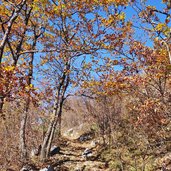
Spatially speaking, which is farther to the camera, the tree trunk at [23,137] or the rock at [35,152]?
the rock at [35,152]

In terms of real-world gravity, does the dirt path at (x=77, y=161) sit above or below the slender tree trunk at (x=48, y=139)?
below

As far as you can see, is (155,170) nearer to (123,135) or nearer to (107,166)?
(107,166)

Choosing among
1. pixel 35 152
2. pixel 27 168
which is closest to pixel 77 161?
pixel 35 152

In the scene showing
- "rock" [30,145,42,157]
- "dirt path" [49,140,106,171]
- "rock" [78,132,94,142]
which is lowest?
"dirt path" [49,140,106,171]

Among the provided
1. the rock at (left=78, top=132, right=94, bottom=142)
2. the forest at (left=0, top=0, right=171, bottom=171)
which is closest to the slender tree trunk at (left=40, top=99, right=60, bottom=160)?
the forest at (left=0, top=0, right=171, bottom=171)

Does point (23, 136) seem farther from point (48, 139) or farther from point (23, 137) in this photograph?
point (48, 139)

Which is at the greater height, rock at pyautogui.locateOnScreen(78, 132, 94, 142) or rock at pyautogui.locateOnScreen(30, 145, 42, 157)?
rock at pyautogui.locateOnScreen(78, 132, 94, 142)

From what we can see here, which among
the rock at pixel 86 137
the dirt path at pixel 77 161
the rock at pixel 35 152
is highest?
the rock at pixel 86 137

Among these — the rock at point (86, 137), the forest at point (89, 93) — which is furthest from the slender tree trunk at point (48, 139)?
the rock at point (86, 137)

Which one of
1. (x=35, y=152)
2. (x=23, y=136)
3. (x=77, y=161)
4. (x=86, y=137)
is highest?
(x=23, y=136)

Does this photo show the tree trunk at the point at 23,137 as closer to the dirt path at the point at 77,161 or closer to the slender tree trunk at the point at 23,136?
the slender tree trunk at the point at 23,136

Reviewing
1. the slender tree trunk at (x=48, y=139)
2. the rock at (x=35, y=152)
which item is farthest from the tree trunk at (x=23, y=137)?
the rock at (x=35, y=152)

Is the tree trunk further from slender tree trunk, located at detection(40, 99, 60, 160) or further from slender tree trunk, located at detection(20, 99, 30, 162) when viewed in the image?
slender tree trunk, located at detection(40, 99, 60, 160)

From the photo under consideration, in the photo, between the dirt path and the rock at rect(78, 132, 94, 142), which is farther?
the rock at rect(78, 132, 94, 142)
